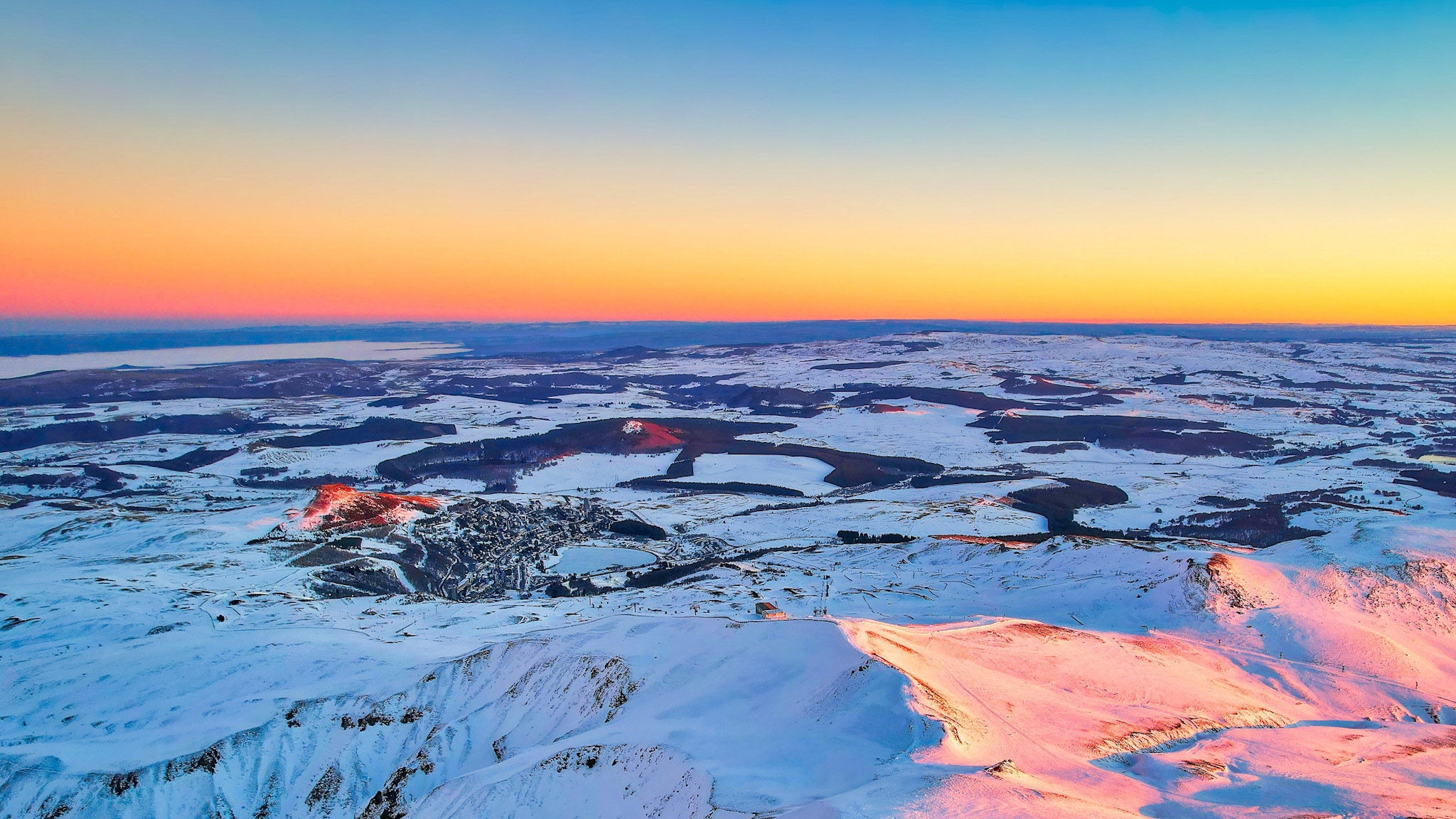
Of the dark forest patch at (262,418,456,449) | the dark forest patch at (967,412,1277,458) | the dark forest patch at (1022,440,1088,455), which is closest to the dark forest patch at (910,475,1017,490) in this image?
the dark forest patch at (1022,440,1088,455)

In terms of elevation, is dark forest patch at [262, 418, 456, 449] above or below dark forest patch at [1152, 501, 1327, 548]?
above

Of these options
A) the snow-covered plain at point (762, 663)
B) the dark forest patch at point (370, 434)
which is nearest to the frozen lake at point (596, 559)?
the snow-covered plain at point (762, 663)

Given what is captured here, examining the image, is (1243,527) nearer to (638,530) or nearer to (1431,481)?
(1431,481)

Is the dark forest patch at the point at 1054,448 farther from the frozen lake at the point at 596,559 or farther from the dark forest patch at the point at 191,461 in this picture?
the dark forest patch at the point at 191,461

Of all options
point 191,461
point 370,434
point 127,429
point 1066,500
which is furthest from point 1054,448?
point 127,429

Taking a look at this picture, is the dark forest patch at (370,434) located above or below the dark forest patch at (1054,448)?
above

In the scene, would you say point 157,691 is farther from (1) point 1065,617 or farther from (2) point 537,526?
(1) point 1065,617

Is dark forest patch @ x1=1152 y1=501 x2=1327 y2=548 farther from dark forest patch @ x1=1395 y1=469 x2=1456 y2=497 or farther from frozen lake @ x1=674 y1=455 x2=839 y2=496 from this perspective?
frozen lake @ x1=674 y1=455 x2=839 y2=496

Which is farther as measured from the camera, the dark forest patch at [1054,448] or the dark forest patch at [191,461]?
the dark forest patch at [1054,448]
